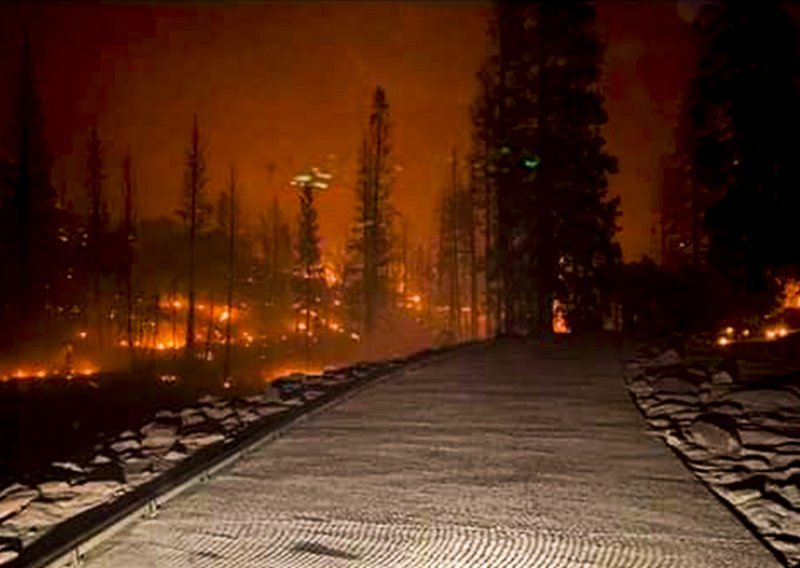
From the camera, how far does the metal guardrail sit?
5.68m

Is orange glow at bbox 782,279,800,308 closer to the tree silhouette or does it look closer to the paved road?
the paved road

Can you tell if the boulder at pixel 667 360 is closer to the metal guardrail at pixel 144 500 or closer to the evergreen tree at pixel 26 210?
the metal guardrail at pixel 144 500

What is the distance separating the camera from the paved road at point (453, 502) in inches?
225

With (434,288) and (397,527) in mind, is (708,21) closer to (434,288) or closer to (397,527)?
(397,527)

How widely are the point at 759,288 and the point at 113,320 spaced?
49305 mm

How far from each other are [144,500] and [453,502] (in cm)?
265

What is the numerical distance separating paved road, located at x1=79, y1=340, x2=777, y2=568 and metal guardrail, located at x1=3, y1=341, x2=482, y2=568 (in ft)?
0.40

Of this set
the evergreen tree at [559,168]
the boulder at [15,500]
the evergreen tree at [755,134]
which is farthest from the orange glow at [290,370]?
the boulder at [15,500]

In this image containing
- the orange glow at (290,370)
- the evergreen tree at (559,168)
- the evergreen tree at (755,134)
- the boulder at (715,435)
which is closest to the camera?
the boulder at (715,435)

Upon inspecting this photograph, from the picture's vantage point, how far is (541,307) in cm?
3031

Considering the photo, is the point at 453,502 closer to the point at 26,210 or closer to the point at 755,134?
the point at 755,134

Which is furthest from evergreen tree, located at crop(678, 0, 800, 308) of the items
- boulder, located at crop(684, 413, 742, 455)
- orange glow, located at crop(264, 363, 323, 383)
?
orange glow, located at crop(264, 363, 323, 383)

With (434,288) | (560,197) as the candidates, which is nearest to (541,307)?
(560,197)

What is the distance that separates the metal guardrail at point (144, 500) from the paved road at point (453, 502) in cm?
12
